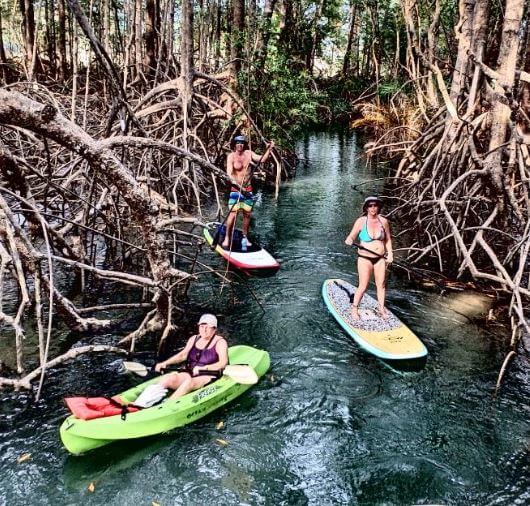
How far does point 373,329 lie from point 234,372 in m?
1.87

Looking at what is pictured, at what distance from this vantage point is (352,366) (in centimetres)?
550

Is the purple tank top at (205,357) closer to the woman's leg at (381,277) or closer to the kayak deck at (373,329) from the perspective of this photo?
the kayak deck at (373,329)

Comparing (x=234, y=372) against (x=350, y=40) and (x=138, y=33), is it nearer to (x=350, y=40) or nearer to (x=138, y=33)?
(x=138, y=33)

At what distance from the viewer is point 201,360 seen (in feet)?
16.3

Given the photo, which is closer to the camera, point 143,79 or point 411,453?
point 411,453

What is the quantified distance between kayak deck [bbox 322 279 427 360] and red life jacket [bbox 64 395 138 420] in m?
2.55

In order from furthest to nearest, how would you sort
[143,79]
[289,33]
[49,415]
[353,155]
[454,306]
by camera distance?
[353,155], [289,33], [143,79], [454,306], [49,415]

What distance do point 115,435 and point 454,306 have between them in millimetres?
4535

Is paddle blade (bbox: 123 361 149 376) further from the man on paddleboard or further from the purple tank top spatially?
the man on paddleboard

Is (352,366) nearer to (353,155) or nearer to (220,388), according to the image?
(220,388)

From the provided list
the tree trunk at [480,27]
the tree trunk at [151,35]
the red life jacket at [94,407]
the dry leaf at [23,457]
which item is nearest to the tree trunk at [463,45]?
the tree trunk at [480,27]

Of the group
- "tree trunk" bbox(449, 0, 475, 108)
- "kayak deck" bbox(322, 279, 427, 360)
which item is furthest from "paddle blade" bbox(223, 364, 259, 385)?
"tree trunk" bbox(449, 0, 475, 108)

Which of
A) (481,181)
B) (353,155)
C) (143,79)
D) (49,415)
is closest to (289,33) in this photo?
(353,155)

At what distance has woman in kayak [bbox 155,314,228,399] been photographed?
188 inches
